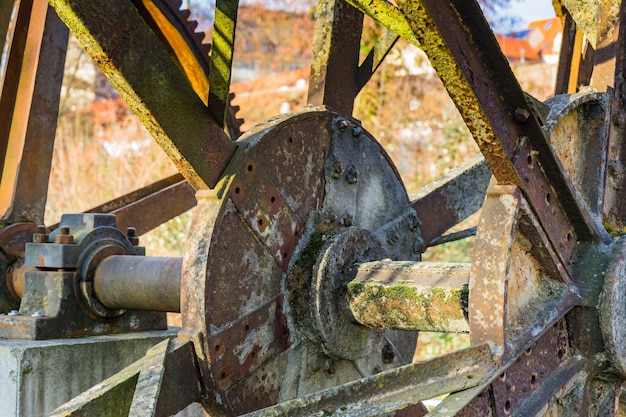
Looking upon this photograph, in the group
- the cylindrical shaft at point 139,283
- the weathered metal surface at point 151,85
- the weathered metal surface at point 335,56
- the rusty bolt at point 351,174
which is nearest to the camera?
the weathered metal surface at point 151,85

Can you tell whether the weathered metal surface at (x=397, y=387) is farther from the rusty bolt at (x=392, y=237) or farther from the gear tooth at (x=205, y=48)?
the gear tooth at (x=205, y=48)

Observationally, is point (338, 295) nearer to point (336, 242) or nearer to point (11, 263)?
point (336, 242)

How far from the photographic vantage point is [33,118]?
13.7ft

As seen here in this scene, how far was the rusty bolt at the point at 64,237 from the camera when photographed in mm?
3666

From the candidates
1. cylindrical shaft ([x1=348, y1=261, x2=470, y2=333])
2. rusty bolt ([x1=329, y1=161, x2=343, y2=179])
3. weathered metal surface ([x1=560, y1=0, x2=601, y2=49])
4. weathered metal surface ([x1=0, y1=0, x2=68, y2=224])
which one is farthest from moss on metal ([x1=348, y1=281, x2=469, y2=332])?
weathered metal surface ([x1=0, y1=0, x2=68, y2=224])

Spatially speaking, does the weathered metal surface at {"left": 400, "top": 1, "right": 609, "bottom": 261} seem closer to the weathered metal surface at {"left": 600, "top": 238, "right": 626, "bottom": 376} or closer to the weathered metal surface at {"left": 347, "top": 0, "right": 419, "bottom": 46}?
the weathered metal surface at {"left": 600, "top": 238, "right": 626, "bottom": 376}

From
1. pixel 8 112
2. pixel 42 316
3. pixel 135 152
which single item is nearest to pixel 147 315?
pixel 42 316

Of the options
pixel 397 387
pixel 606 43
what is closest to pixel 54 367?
pixel 397 387

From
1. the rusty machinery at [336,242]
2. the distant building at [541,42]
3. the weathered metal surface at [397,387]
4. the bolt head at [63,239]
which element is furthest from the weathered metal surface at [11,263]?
the distant building at [541,42]

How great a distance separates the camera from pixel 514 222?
2.52 metres

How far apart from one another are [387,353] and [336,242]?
74 cm

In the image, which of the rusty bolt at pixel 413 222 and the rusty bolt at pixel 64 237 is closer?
the rusty bolt at pixel 64 237

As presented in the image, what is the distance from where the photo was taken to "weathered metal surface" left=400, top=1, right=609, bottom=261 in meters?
2.37

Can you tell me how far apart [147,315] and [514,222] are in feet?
6.60
